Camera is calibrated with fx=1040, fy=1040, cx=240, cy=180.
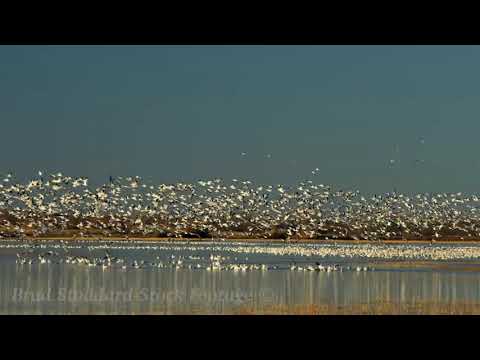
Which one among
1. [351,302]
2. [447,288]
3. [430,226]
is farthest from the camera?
[430,226]

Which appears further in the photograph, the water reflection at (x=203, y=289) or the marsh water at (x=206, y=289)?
the water reflection at (x=203, y=289)

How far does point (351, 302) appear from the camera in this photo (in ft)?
70.7

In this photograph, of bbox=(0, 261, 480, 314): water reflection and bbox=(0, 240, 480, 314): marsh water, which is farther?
bbox=(0, 261, 480, 314): water reflection
